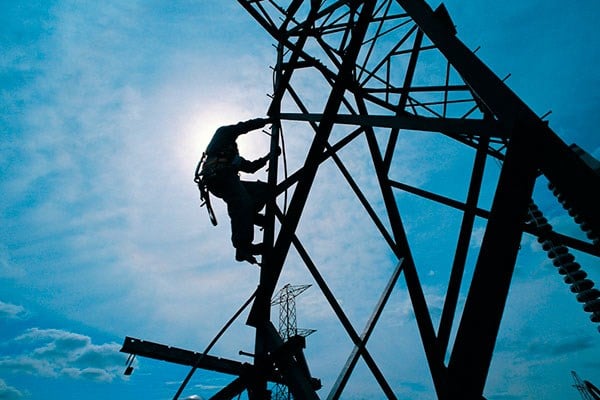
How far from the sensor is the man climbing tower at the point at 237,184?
168 inches

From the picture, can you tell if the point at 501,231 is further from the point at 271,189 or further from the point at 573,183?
the point at 271,189

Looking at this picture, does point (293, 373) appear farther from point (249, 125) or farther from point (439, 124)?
point (249, 125)

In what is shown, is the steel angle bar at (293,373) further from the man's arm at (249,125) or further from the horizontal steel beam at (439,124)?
the man's arm at (249,125)

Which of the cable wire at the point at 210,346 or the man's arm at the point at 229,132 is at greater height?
the man's arm at the point at 229,132

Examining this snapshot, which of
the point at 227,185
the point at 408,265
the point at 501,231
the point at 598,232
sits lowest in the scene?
the point at 598,232

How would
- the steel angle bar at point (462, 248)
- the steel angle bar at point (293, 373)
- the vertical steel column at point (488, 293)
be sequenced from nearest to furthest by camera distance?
the vertical steel column at point (488, 293) < the steel angle bar at point (293, 373) < the steel angle bar at point (462, 248)

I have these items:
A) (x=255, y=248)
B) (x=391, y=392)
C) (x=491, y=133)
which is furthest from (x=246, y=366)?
(x=491, y=133)

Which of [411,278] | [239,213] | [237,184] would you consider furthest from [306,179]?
[411,278]

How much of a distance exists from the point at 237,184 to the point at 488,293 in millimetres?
3542

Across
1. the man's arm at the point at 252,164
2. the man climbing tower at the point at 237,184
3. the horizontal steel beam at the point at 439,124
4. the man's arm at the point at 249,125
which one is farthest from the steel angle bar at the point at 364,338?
the man's arm at the point at 249,125

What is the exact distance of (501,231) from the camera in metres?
1.59

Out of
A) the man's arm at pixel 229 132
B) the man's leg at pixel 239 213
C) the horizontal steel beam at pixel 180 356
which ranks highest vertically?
the man's arm at pixel 229 132

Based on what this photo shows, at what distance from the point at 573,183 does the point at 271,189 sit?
324 centimetres

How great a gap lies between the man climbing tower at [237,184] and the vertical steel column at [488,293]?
295 centimetres
